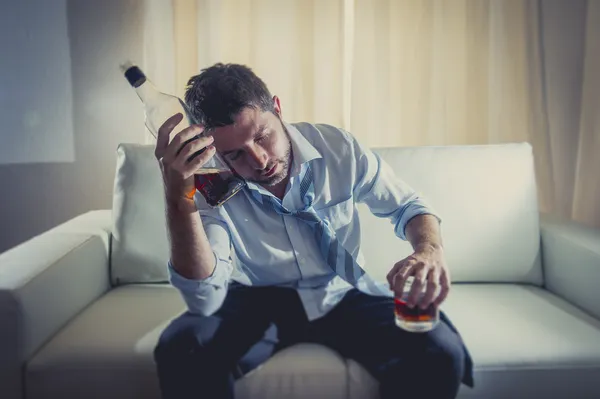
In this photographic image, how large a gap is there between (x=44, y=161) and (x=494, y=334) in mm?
1620

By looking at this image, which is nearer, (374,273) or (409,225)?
(409,225)

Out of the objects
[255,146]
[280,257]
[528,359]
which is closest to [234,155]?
[255,146]

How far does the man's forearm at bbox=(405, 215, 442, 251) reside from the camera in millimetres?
1135

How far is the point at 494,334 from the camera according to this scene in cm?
124

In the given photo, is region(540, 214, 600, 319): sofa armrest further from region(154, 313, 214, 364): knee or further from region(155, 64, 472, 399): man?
region(154, 313, 214, 364): knee

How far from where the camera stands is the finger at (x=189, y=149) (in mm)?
969

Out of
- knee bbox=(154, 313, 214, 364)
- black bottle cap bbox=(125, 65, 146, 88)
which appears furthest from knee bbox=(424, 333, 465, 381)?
black bottle cap bbox=(125, 65, 146, 88)

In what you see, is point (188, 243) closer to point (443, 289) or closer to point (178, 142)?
point (178, 142)

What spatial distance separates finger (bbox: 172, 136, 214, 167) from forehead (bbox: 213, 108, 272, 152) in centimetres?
19

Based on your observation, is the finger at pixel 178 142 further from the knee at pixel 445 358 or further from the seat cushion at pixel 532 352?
the seat cushion at pixel 532 352

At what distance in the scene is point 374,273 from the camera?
1565 mm

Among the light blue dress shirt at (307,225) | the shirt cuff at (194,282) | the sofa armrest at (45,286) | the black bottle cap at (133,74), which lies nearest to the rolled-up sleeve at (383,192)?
the light blue dress shirt at (307,225)

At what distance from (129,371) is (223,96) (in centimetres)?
57

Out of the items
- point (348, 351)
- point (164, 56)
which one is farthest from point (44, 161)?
point (348, 351)
